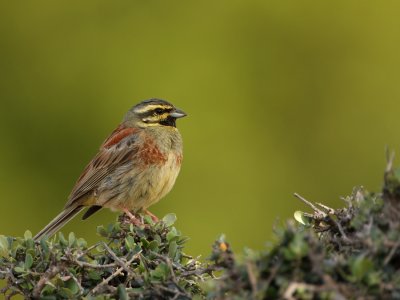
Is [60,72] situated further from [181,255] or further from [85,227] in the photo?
[181,255]

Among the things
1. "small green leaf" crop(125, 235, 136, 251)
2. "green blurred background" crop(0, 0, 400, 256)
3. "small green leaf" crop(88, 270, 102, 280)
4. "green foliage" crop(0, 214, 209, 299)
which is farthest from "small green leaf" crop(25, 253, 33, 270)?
"green blurred background" crop(0, 0, 400, 256)

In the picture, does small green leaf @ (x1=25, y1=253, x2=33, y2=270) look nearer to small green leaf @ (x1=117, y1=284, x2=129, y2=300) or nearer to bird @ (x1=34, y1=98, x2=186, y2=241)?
small green leaf @ (x1=117, y1=284, x2=129, y2=300)

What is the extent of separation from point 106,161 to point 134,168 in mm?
344

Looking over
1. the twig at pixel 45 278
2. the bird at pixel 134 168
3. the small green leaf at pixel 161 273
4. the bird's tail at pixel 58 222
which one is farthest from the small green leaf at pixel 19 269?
the bird's tail at pixel 58 222

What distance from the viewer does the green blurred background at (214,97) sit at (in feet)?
33.6

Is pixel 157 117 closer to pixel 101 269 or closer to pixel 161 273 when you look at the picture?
pixel 101 269

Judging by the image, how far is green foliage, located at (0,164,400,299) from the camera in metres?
3.04

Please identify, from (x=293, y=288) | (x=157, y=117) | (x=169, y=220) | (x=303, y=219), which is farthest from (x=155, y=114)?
(x=293, y=288)

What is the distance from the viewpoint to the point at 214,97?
10578 millimetres

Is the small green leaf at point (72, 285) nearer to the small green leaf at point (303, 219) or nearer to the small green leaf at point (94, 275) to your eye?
the small green leaf at point (94, 275)

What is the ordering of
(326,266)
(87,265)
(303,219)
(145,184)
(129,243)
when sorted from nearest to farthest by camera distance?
1. (326,266)
2. (87,265)
3. (303,219)
4. (129,243)
5. (145,184)

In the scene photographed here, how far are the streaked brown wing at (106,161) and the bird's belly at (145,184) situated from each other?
0.57ft

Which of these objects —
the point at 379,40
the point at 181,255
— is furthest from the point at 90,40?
the point at 181,255

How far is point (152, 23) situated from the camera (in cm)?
1102
